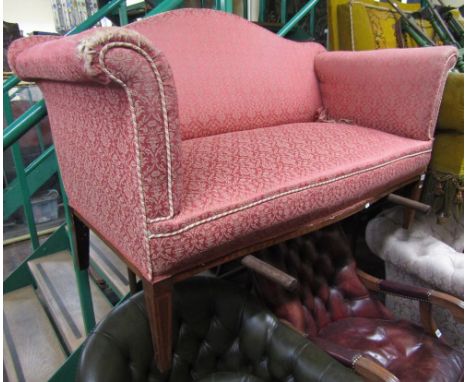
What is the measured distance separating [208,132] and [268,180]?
43cm

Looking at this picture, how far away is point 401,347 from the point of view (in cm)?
111

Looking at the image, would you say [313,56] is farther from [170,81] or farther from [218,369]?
[218,369]

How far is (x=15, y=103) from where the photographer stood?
96.0 inches

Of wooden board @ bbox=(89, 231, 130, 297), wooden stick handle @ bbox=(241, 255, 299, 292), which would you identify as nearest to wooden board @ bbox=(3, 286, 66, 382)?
wooden board @ bbox=(89, 231, 130, 297)

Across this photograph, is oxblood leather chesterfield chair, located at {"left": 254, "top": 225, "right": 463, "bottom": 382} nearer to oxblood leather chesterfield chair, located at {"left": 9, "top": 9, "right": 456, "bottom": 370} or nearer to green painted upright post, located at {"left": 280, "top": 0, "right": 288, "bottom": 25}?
oxblood leather chesterfield chair, located at {"left": 9, "top": 9, "right": 456, "bottom": 370}

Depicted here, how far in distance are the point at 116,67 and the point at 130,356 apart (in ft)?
2.43

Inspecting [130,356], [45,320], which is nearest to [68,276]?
[45,320]

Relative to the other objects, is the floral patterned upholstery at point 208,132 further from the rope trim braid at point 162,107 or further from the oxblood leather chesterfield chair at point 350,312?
the oxblood leather chesterfield chair at point 350,312

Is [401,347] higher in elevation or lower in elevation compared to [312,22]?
lower

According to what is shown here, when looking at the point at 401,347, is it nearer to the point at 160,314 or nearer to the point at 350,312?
the point at 350,312

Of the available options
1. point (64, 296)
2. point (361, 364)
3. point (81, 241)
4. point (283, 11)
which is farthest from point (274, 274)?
point (283, 11)

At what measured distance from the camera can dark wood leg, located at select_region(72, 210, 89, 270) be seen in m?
0.97

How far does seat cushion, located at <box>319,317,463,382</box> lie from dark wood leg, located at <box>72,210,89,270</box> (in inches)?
31.7

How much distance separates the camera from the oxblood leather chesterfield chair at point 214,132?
1.73ft
